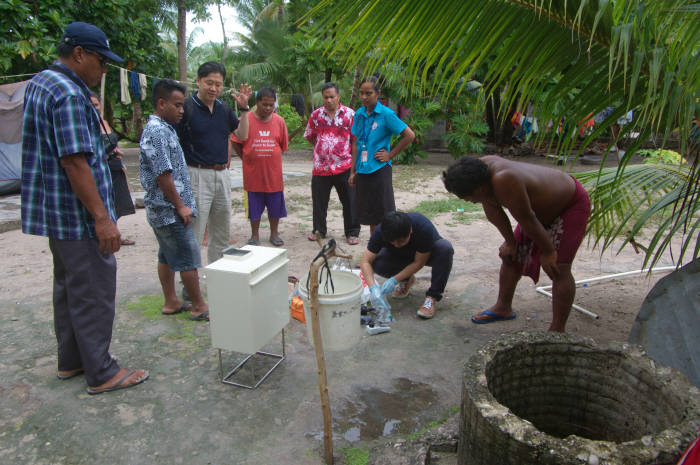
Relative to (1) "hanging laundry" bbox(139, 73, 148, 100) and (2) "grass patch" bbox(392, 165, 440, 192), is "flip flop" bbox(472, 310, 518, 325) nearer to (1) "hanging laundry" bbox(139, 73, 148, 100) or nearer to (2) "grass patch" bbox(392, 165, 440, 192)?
(2) "grass patch" bbox(392, 165, 440, 192)

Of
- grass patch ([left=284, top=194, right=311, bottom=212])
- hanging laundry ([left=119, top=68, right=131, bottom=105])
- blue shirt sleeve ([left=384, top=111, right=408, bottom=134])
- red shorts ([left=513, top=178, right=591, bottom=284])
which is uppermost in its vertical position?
hanging laundry ([left=119, top=68, right=131, bottom=105])

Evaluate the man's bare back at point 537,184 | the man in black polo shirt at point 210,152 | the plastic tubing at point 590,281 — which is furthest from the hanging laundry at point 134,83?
the man's bare back at point 537,184

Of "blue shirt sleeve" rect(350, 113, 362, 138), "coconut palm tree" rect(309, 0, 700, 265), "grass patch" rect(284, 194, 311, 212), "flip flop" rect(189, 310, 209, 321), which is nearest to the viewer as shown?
"coconut palm tree" rect(309, 0, 700, 265)

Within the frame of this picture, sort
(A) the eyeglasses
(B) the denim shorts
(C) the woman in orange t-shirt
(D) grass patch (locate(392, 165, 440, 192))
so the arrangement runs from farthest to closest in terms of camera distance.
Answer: (D) grass patch (locate(392, 165, 440, 192)), (C) the woman in orange t-shirt, (B) the denim shorts, (A) the eyeglasses

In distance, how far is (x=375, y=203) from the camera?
4.96 metres

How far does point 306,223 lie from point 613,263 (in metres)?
3.58

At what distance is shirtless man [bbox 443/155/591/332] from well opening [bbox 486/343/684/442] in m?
0.99

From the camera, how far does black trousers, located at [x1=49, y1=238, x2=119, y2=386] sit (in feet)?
7.95

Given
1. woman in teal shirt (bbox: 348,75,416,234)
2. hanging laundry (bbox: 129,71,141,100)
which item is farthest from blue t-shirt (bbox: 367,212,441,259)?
hanging laundry (bbox: 129,71,141,100)

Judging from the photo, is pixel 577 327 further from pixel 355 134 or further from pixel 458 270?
pixel 355 134

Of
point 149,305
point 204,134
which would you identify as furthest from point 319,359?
point 204,134

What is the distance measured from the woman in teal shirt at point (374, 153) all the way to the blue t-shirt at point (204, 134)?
1397mm

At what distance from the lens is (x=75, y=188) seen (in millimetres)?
2316

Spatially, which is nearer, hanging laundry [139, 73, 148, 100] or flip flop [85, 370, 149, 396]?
flip flop [85, 370, 149, 396]
